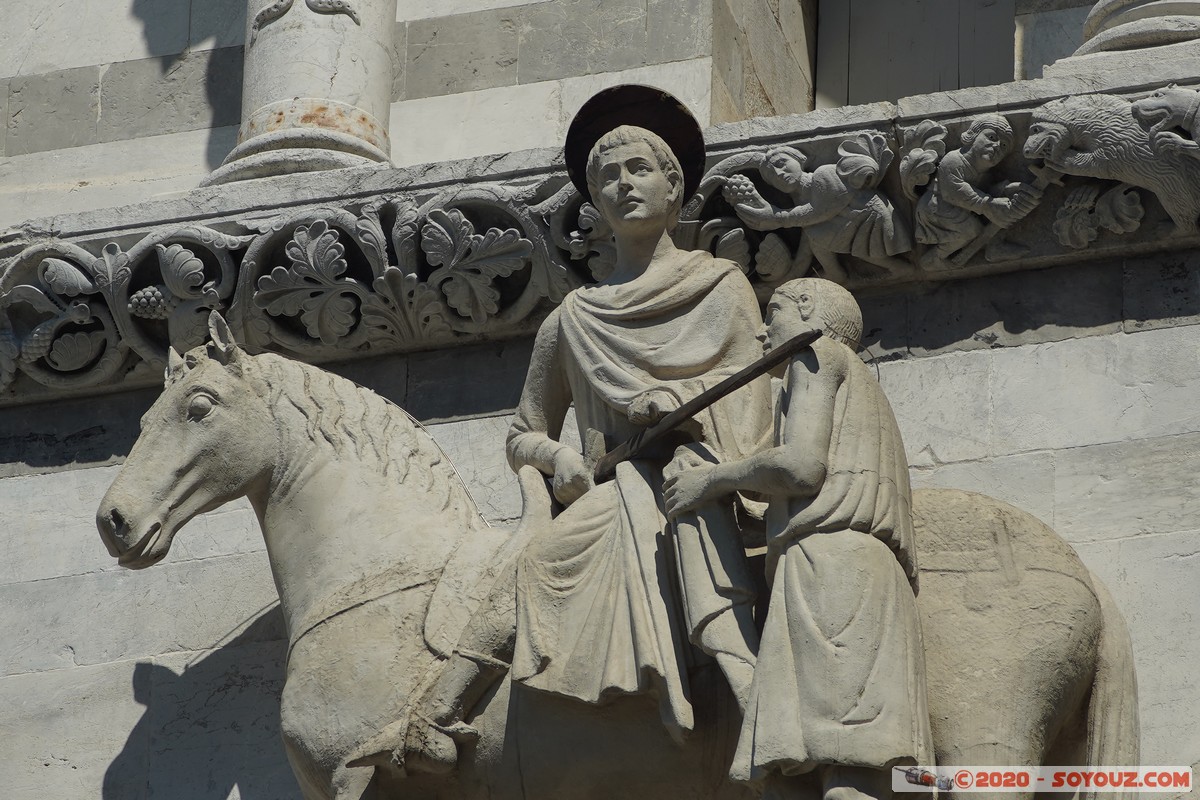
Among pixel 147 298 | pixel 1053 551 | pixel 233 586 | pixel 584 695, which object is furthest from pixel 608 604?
pixel 147 298

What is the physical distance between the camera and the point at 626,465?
618 cm

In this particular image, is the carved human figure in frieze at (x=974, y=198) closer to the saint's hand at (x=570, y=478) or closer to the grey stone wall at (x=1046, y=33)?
the saint's hand at (x=570, y=478)

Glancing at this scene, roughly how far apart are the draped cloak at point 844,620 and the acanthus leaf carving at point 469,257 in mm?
1722

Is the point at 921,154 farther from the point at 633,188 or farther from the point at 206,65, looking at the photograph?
the point at 206,65

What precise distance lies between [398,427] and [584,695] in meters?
1.01

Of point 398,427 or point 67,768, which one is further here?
point 67,768

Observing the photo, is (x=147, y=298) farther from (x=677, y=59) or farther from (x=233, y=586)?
(x=677, y=59)

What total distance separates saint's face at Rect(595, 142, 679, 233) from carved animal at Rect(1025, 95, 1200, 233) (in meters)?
1.08

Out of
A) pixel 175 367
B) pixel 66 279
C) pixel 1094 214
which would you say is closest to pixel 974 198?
pixel 1094 214

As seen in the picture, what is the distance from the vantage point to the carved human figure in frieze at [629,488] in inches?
231

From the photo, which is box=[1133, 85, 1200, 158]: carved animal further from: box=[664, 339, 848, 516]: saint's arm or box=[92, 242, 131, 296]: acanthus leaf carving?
box=[92, 242, 131, 296]: acanthus leaf carving

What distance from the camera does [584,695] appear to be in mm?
5863

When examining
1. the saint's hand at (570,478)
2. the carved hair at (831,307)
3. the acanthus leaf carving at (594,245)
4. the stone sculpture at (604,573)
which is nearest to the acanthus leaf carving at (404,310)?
the acanthus leaf carving at (594,245)

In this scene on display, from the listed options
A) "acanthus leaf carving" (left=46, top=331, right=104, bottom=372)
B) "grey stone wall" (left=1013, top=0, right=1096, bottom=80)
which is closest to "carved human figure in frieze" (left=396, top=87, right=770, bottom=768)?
"acanthus leaf carving" (left=46, top=331, right=104, bottom=372)
